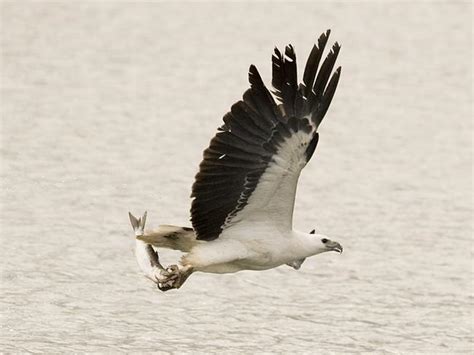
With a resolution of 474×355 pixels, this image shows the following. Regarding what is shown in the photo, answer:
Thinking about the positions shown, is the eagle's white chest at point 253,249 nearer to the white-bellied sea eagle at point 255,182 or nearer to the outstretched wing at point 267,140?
the white-bellied sea eagle at point 255,182

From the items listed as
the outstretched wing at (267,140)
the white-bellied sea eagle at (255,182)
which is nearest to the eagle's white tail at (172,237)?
the white-bellied sea eagle at (255,182)

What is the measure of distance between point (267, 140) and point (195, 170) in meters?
6.96

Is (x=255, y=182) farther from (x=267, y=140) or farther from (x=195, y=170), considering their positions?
(x=195, y=170)

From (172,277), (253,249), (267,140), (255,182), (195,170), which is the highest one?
(267,140)

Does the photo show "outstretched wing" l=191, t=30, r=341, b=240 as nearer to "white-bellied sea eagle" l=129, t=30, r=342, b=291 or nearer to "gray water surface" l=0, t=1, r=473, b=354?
"white-bellied sea eagle" l=129, t=30, r=342, b=291

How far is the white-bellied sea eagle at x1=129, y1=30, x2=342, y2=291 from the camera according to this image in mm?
8914

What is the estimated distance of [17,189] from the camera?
1473cm

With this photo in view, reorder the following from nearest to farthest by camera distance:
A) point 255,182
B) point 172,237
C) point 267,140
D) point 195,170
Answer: point 267,140 < point 255,182 < point 172,237 < point 195,170

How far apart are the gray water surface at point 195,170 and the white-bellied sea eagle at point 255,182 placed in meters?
2.02

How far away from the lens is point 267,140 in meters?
9.05

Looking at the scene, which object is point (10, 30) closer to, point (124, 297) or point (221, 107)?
point (221, 107)

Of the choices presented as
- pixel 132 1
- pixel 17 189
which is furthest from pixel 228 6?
pixel 17 189

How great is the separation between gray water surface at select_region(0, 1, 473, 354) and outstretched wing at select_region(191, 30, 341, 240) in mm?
2469

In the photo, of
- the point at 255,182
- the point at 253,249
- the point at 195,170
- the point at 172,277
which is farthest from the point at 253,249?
the point at 195,170
